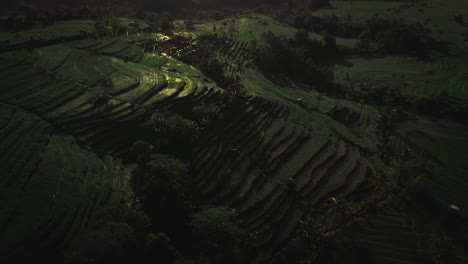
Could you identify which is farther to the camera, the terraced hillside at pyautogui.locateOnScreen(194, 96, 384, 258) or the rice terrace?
the terraced hillside at pyautogui.locateOnScreen(194, 96, 384, 258)

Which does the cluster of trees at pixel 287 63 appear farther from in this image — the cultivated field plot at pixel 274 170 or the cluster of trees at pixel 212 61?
the cultivated field plot at pixel 274 170

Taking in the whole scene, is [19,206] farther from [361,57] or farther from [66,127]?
[361,57]

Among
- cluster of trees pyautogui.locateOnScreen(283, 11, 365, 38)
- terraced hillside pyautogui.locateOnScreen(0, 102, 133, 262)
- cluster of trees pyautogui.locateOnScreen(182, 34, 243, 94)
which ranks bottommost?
terraced hillside pyautogui.locateOnScreen(0, 102, 133, 262)

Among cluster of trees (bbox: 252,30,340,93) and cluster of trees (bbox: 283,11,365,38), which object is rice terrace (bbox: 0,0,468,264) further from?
cluster of trees (bbox: 283,11,365,38)

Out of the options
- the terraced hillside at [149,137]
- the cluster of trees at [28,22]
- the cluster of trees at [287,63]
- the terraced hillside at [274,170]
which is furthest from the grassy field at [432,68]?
the cluster of trees at [28,22]

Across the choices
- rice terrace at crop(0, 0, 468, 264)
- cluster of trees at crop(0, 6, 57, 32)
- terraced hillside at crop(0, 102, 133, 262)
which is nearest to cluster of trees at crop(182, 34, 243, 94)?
rice terrace at crop(0, 0, 468, 264)

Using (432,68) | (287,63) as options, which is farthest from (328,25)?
(287,63)

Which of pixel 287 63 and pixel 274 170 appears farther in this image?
pixel 287 63

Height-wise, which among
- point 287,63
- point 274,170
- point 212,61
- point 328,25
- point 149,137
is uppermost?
point 328,25

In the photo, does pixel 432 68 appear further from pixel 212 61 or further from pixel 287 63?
pixel 212 61
